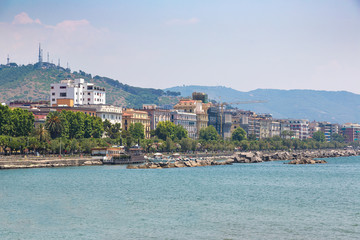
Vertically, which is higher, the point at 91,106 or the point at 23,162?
the point at 91,106

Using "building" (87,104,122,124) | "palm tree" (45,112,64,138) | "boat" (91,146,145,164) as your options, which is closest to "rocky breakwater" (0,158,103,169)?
"boat" (91,146,145,164)

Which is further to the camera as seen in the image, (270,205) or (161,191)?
(161,191)

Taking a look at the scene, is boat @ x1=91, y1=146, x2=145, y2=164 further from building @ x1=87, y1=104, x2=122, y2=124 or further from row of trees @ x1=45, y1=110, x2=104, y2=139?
building @ x1=87, y1=104, x2=122, y2=124

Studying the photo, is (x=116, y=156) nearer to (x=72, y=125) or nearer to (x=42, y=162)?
(x=72, y=125)

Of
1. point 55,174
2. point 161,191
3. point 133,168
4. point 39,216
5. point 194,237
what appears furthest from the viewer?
point 133,168

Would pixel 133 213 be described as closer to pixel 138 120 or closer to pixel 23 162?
pixel 23 162

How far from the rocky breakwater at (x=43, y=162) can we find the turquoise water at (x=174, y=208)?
14809mm

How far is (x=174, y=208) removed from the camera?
60125 mm

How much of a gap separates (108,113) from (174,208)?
414ft

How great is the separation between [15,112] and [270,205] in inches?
3288

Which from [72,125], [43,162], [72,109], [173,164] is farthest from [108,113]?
[43,162]

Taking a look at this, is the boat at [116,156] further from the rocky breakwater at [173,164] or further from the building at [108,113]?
the building at [108,113]

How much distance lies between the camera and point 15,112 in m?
133

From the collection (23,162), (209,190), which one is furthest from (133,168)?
(209,190)
